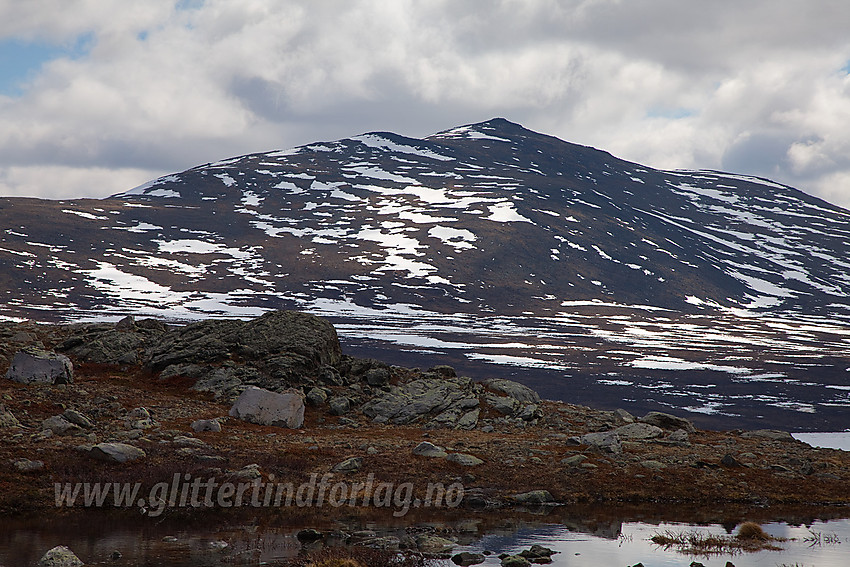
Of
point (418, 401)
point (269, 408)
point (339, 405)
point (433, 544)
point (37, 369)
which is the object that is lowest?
point (433, 544)

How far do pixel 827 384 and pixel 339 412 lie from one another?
114m

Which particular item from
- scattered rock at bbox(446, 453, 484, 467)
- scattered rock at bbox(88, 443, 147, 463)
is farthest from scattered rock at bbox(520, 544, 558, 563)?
scattered rock at bbox(88, 443, 147, 463)

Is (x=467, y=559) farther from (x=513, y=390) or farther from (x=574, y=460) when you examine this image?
(x=513, y=390)

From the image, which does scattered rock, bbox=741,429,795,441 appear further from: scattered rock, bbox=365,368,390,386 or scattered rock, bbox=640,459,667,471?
scattered rock, bbox=365,368,390,386

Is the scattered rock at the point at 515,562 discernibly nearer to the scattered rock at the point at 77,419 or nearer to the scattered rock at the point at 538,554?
the scattered rock at the point at 538,554

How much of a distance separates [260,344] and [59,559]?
2449 cm

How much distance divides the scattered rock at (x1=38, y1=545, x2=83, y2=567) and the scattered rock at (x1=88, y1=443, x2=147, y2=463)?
754 centimetres

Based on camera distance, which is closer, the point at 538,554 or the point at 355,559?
the point at 355,559

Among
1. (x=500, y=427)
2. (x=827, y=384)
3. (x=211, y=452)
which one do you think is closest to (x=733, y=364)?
(x=827, y=384)

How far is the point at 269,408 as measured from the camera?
32.6 meters

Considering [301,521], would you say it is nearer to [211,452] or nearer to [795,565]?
[211,452]

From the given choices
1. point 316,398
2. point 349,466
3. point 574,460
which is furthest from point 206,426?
point 574,460

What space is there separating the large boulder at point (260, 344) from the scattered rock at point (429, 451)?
12485 mm

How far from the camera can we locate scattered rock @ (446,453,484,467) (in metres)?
26.9
